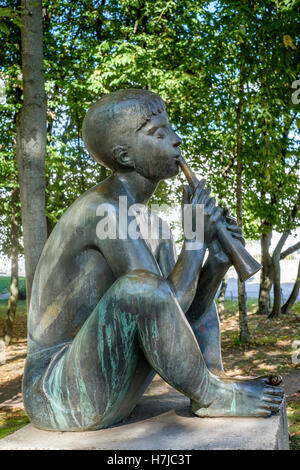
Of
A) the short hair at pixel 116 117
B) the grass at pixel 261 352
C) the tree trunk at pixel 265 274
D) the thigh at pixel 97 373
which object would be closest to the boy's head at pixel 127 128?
the short hair at pixel 116 117

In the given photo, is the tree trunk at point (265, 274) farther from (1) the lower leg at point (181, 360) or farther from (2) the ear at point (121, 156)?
(1) the lower leg at point (181, 360)

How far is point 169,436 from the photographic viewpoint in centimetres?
214

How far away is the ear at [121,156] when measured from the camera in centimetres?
250

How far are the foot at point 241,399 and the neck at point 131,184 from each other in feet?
3.27

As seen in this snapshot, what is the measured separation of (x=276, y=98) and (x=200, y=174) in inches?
200

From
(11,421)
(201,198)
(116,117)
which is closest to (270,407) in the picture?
(201,198)

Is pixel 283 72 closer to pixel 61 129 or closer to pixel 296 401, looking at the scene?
pixel 296 401

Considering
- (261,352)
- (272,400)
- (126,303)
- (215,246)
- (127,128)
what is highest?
(127,128)

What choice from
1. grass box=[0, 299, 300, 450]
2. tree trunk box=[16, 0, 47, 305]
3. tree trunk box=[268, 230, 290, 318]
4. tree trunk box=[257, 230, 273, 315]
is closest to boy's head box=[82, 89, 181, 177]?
tree trunk box=[16, 0, 47, 305]

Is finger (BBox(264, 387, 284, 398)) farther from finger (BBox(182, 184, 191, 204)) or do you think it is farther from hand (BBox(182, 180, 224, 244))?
finger (BBox(182, 184, 191, 204))

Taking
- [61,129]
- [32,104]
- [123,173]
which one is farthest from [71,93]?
[123,173]

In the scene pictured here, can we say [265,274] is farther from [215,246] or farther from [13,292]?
[215,246]

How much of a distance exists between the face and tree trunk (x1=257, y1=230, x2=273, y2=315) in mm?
11928

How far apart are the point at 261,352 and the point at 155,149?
26.7ft
